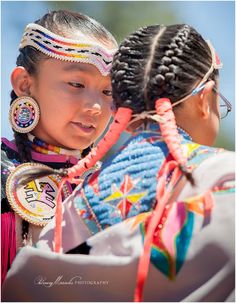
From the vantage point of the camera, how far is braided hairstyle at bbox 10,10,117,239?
8.32ft

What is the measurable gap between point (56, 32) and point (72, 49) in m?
0.12

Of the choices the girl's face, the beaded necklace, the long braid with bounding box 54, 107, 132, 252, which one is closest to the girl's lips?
the girl's face

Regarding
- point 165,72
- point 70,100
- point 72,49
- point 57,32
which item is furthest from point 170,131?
point 57,32

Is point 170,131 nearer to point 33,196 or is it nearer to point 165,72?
point 165,72

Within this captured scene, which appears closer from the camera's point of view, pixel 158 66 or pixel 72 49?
pixel 158 66

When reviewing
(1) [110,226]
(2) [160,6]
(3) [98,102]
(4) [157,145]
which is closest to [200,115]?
(4) [157,145]

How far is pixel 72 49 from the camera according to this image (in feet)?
8.20

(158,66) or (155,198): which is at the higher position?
(158,66)

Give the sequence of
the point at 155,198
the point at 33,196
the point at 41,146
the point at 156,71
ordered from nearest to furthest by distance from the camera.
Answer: the point at 155,198, the point at 156,71, the point at 33,196, the point at 41,146

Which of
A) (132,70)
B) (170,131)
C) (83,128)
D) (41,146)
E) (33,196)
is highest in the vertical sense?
(132,70)

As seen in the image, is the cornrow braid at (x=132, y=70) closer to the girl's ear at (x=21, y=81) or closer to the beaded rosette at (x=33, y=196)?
the beaded rosette at (x=33, y=196)

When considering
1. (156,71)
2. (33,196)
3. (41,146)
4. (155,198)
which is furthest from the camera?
(41,146)

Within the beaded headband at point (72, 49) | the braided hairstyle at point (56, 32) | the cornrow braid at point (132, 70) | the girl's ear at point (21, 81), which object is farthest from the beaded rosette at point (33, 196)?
the cornrow braid at point (132, 70)

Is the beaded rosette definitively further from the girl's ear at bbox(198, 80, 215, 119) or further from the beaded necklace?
the girl's ear at bbox(198, 80, 215, 119)
